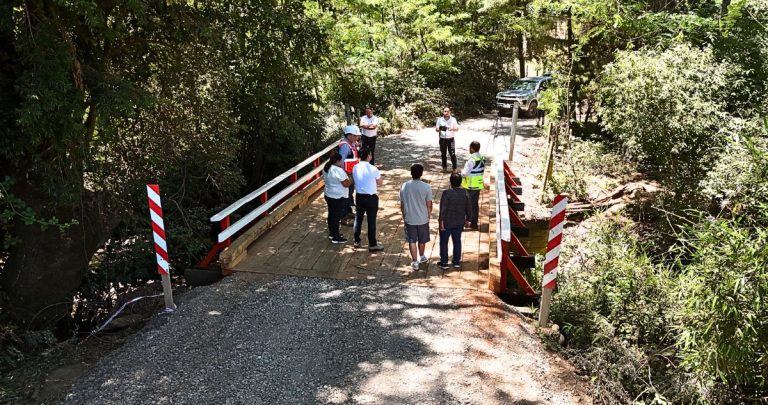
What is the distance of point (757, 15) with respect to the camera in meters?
10.8

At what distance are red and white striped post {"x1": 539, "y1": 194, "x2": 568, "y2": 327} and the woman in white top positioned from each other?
10.3 feet

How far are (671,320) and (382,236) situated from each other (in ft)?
15.3

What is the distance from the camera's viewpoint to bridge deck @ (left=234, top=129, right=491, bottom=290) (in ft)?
25.6

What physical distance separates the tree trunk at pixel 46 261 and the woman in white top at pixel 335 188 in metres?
3.17

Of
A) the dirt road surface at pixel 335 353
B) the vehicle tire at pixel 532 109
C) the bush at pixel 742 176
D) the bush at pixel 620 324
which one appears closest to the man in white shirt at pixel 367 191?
the dirt road surface at pixel 335 353

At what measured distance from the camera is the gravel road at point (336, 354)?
5.16 metres

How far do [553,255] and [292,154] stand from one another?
901cm

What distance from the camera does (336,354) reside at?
5793 mm

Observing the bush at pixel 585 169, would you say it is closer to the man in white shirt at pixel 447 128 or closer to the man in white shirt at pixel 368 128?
the man in white shirt at pixel 447 128

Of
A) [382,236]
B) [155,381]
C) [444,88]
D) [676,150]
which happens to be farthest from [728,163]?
[444,88]

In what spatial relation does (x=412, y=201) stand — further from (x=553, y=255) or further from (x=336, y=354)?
(x=336, y=354)

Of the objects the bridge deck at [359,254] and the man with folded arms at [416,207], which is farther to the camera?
the bridge deck at [359,254]

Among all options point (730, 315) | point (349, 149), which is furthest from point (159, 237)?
point (730, 315)

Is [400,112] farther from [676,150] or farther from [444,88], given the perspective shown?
[676,150]
